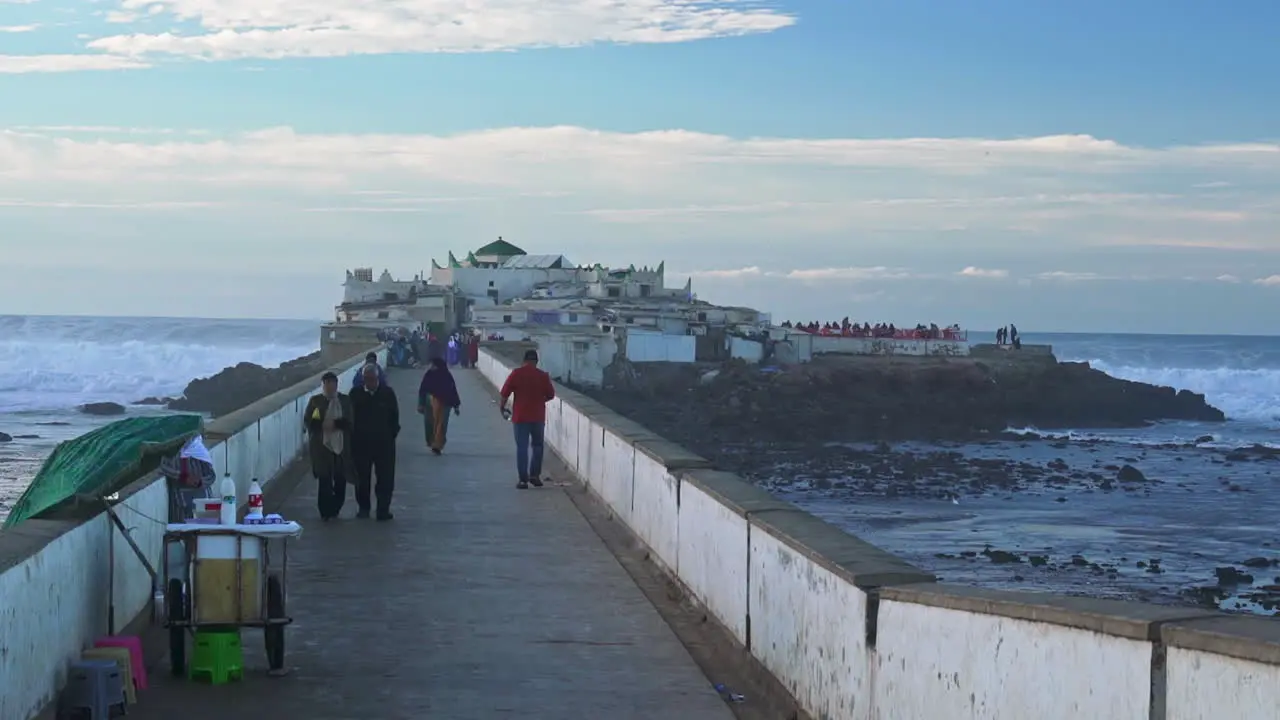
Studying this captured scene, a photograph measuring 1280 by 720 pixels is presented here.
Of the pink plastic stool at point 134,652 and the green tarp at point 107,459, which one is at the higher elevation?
the green tarp at point 107,459

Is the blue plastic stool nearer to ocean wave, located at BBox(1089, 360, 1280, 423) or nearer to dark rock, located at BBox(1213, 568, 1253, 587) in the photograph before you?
dark rock, located at BBox(1213, 568, 1253, 587)

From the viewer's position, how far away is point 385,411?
51.7 ft

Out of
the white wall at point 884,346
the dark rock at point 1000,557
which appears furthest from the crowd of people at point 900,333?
the dark rock at point 1000,557

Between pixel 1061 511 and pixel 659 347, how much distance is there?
44.3 m

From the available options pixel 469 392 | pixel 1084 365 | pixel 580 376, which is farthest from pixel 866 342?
pixel 469 392

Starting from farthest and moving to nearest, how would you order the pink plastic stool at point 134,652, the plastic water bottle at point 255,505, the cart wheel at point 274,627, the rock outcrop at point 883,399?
1. the rock outcrop at point 883,399
2. the plastic water bottle at point 255,505
3. the cart wheel at point 274,627
4. the pink plastic stool at point 134,652

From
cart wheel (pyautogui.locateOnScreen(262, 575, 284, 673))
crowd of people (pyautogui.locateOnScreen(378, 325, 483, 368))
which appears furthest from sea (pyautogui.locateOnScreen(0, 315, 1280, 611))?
cart wheel (pyautogui.locateOnScreen(262, 575, 284, 673))

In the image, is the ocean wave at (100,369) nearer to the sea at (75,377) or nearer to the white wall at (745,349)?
the sea at (75,377)

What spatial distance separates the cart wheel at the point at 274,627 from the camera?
9203 mm

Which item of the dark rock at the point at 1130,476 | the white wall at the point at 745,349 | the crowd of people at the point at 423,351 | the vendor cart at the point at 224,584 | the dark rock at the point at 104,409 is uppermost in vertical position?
the vendor cart at the point at 224,584

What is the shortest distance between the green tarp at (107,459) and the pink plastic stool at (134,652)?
1460 mm

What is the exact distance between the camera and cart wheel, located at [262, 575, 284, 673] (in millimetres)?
9203

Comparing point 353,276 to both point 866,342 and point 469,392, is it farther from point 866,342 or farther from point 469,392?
point 469,392

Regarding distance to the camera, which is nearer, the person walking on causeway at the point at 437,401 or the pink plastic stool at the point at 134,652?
the pink plastic stool at the point at 134,652
